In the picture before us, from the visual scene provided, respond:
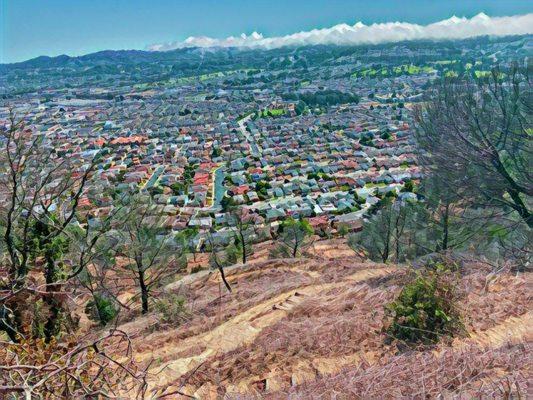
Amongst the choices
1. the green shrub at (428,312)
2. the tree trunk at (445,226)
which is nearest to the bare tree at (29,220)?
the green shrub at (428,312)

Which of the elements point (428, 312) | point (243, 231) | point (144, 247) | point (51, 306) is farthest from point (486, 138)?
point (243, 231)

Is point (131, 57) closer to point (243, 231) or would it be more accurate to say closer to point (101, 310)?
point (243, 231)

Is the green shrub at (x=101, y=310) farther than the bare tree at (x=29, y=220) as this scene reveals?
Yes

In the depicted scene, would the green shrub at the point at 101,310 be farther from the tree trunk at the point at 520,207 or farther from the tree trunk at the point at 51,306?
the tree trunk at the point at 520,207

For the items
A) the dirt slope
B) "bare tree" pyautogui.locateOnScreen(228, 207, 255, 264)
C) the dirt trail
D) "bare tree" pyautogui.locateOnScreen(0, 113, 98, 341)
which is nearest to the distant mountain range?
"bare tree" pyautogui.locateOnScreen(228, 207, 255, 264)

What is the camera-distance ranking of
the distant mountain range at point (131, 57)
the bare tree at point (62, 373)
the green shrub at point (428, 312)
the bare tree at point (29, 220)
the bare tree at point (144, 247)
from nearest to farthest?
the bare tree at point (62, 373)
the green shrub at point (428, 312)
the bare tree at point (29, 220)
the bare tree at point (144, 247)
the distant mountain range at point (131, 57)

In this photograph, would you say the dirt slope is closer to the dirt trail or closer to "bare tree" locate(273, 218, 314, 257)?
the dirt trail
